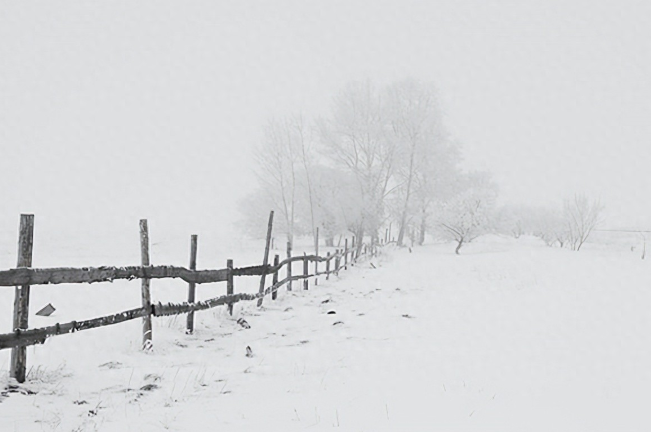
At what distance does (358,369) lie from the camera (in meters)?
5.36

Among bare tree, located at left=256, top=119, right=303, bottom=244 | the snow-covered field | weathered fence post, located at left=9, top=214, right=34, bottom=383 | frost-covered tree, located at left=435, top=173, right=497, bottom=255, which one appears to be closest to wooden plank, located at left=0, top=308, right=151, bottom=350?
weathered fence post, located at left=9, top=214, right=34, bottom=383

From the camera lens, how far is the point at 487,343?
22.0 feet

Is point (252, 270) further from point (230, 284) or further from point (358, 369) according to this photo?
point (358, 369)

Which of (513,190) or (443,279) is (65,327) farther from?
(513,190)

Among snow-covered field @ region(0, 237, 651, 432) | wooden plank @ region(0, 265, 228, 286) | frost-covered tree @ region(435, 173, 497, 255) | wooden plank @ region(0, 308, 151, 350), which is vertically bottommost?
snow-covered field @ region(0, 237, 651, 432)

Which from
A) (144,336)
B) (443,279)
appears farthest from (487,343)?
(443,279)

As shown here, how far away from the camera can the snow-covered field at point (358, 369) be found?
3809mm

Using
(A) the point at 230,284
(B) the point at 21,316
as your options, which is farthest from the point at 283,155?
(B) the point at 21,316

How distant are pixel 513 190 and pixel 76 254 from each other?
154 meters

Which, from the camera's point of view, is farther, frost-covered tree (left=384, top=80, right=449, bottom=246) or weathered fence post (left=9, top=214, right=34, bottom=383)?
frost-covered tree (left=384, top=80, right=449, bottom=246)

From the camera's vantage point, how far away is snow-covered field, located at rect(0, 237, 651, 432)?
3809 mm

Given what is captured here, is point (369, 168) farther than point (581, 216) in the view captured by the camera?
No

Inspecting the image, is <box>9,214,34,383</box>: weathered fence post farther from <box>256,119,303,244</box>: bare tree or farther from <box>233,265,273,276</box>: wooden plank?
<box>256,119,303,244</box>: bare tree

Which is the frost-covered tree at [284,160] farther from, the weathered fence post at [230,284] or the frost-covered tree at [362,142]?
the weathered fence post at [230,284]
